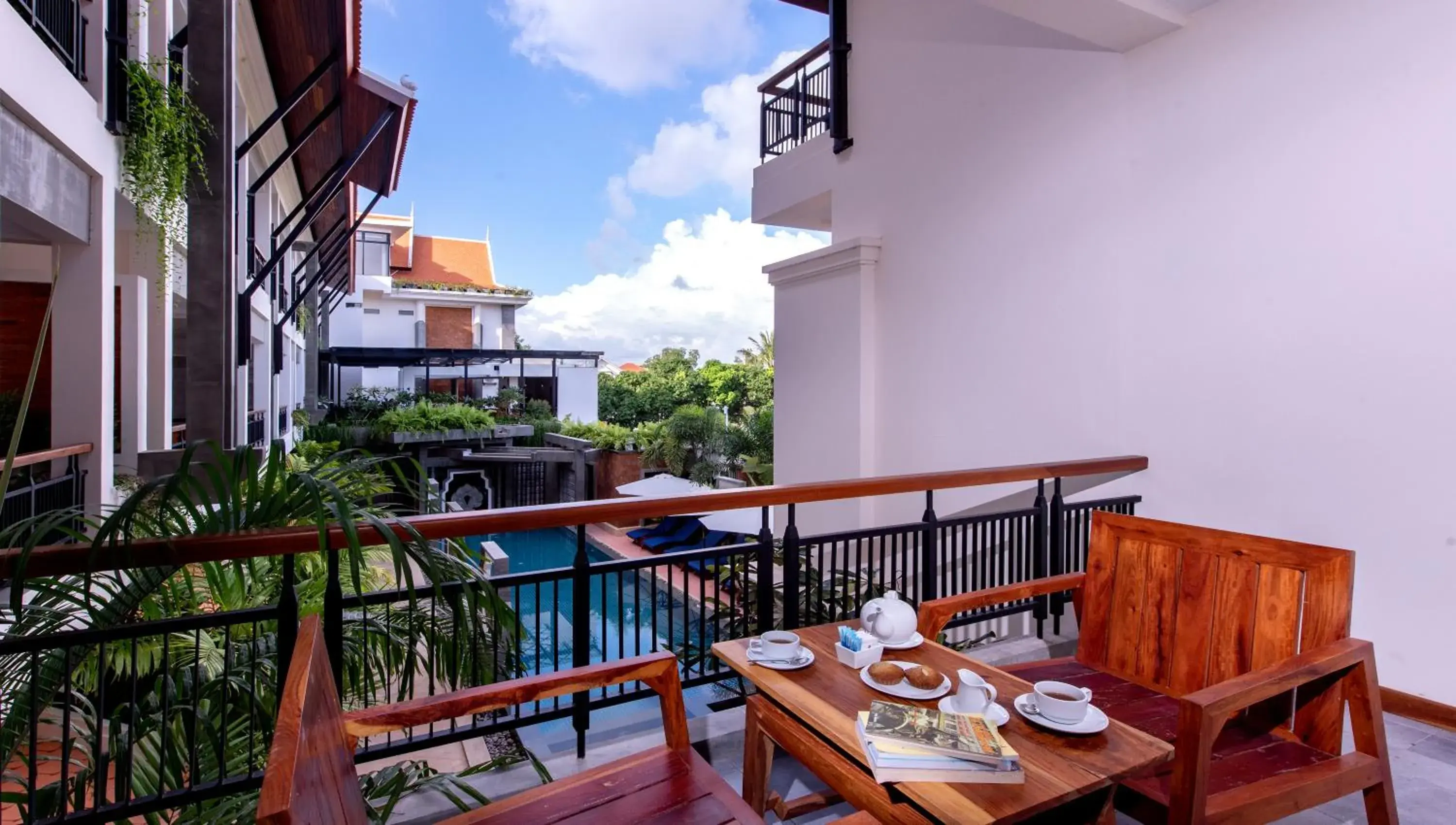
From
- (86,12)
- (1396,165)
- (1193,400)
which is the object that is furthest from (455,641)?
(86,12)

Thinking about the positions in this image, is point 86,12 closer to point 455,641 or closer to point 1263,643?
point 455,641

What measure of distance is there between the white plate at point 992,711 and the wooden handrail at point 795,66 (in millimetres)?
6103

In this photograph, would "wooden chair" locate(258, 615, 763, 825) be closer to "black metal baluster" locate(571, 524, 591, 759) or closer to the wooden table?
the wooden table

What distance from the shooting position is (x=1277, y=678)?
148 centimetres

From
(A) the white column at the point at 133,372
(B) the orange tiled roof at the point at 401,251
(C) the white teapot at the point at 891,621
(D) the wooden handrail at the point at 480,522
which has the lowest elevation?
(C) the white teapot at the point at 891,621

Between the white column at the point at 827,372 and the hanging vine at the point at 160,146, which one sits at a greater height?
the hanging vine at the point at 160,146

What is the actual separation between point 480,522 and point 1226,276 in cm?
320

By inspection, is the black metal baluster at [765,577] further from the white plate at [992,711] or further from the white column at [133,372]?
the white column at [133,372]

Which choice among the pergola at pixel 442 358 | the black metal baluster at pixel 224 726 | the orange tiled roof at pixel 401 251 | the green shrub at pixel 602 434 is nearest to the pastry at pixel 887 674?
the black metal baluster at pixel 224 726

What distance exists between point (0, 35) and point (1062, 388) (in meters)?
5.30

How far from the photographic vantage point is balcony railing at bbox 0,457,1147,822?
153cm

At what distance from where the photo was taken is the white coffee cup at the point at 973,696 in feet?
4.74

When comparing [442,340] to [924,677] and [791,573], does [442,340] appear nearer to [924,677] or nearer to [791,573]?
[791,573]

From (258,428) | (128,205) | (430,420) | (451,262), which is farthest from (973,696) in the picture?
(451,262)
